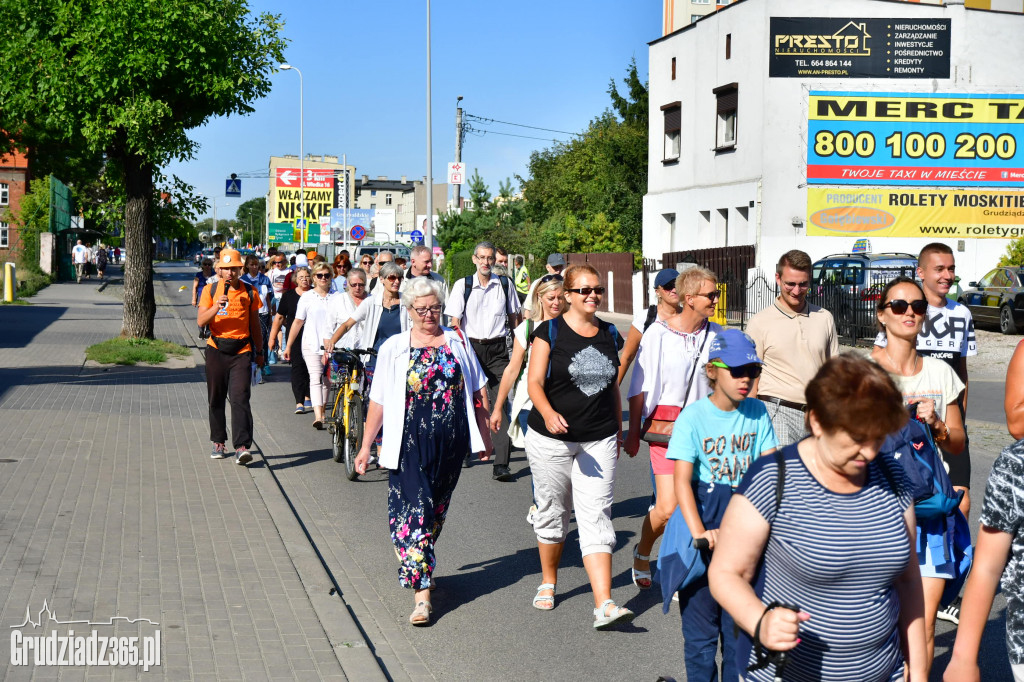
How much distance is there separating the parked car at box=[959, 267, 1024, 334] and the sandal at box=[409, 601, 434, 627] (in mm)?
21601

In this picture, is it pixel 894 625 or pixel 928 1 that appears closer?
pixel 894 625

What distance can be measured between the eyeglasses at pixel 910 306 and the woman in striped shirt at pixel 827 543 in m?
2.15

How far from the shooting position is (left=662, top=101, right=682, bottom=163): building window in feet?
134

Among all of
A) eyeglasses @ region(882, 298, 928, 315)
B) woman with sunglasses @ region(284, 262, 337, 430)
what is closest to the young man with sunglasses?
eyeglasses @ region(882, 298, 928, 315)

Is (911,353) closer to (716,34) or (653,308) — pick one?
(653,308)

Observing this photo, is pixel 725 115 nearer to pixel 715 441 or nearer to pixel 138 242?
pixel 138 242

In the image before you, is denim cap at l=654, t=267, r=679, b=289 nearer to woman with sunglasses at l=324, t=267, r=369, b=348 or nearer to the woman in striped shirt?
the woman in striped shirt

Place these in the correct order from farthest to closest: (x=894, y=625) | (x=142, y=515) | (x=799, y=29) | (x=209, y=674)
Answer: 1. (x=799, y=29)
2. (x=142, y=515)
3. (x=209, y=674)
4. (x=894, y=625)

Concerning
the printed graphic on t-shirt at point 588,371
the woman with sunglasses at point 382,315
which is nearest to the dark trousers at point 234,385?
the woman with sunglasses at point 382,315

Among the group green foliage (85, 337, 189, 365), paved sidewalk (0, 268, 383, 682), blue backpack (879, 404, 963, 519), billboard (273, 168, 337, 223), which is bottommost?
paved sidewalk (0, 268, 383, 682)

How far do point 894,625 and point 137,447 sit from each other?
350 inches

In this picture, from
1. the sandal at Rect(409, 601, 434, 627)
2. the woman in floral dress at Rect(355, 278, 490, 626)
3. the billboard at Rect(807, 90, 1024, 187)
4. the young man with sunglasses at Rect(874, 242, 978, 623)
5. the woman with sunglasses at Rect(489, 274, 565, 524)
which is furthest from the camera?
the billboard at Rect(807, 90, 1024, 187)

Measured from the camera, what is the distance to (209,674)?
15.6ft

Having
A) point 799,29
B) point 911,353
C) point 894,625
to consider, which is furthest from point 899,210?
point 894,625
